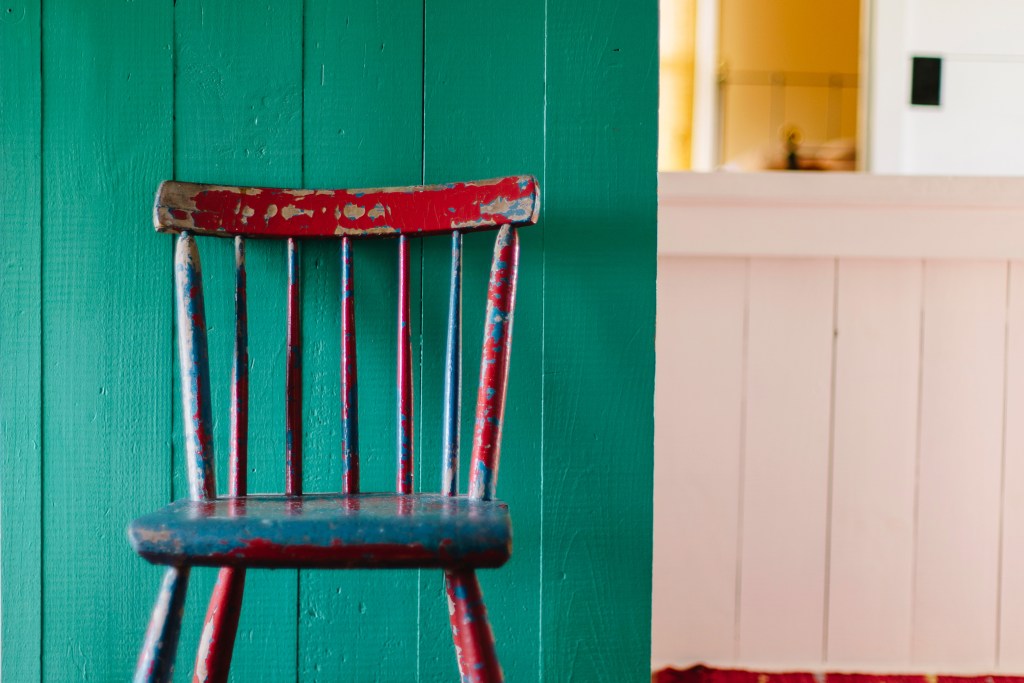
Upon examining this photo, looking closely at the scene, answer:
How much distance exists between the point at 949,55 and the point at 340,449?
1.81 meters

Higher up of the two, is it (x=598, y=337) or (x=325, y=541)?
(x=598, y=337)

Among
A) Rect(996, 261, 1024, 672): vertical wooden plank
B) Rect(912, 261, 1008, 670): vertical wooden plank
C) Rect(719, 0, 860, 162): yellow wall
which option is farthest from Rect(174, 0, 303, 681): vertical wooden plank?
Rect(719, 0, 860, 162): yellow wall

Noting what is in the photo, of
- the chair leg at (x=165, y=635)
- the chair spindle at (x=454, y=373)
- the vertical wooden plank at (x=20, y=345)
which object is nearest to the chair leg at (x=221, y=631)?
the chair leg at (x=165, y=635)

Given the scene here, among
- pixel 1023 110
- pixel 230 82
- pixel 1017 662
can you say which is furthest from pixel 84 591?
pixel 1023 110

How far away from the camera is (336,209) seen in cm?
85

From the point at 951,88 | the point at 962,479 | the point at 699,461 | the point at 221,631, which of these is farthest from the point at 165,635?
the point at 951,88

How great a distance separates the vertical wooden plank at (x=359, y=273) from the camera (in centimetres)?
93

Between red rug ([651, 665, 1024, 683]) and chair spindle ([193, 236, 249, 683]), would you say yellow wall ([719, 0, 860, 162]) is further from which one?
chair spindle ([193, 236, 249, 683])

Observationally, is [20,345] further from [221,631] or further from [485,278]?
[485,278]

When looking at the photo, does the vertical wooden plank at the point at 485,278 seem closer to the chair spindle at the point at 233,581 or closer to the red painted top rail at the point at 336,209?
the red painted top rail at the point at 336,209

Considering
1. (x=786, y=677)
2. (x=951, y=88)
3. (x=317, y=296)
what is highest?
(x=951, y=88)

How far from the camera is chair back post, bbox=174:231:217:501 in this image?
74 cm

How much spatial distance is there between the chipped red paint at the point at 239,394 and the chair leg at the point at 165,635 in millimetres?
162

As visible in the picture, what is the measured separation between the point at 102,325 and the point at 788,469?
3.52ft
